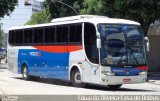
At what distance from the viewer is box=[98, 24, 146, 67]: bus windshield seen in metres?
22.4

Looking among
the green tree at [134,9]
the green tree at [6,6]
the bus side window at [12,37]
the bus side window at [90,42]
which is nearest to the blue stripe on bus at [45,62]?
the bus side window at [12,37]

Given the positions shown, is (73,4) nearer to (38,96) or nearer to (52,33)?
(52,33)

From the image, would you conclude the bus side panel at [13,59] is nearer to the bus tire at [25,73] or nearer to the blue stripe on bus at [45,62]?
the blue stripe on bus at [45,62]

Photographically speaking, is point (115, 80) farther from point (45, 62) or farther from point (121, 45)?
point (45, 62)

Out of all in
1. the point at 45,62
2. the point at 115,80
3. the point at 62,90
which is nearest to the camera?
the point at 62,90

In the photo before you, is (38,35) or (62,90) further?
(38,35)

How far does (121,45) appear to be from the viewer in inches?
898

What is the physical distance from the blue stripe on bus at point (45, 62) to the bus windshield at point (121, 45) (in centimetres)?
319

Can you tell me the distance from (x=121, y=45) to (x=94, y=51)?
1246 mm

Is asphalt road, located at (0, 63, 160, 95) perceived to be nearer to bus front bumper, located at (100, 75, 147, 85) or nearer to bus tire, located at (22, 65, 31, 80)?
bus front bumper, located at (100, 75, 147, 85)

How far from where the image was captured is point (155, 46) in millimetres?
40500

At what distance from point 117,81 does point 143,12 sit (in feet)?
44.0

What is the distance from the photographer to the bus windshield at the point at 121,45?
73.6 ft

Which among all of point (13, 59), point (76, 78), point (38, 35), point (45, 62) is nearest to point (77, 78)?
point (76, 78)
